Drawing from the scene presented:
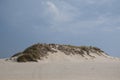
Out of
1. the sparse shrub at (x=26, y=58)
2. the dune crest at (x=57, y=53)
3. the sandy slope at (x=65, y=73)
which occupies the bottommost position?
the sandy slope at (x=65, y=73)

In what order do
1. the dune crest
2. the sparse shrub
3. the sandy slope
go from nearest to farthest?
the sandy slope < the sparse shrub < the dune crest

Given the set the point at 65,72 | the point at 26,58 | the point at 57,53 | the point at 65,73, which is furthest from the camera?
the point at 57,53

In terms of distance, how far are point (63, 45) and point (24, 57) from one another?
15.9 feet

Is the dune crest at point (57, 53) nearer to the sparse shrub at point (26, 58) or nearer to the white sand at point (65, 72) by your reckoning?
the sparse shrub at point (26, 58)

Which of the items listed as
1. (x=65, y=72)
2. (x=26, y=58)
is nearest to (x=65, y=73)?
(x=65, y=72)

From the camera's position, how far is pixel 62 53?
20.7m

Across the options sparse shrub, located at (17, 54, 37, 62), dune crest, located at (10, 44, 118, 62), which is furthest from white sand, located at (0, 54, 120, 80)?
dune crest, located at (10, 44, 118, 62)

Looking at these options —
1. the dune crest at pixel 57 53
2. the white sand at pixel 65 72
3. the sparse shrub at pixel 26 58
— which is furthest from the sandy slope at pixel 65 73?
the dune crest at pixel 57 53

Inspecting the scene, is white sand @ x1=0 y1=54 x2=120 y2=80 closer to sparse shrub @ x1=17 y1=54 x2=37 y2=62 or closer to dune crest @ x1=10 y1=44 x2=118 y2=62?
sparse shrub @ x1=17 y1=54 x2=37 y2=62

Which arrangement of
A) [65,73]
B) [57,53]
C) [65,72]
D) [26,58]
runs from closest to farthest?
[65,73] → [65,72] → [26,58] → [57,53]

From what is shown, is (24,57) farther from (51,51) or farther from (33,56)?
(51,51)

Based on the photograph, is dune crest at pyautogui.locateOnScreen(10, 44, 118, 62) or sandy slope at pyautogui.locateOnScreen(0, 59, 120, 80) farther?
dune crest at pyautogui.locateOnScreen(10, 44, 118, 62)

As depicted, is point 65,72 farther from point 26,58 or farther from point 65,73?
point 26,58

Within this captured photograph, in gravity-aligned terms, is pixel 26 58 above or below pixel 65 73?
above
